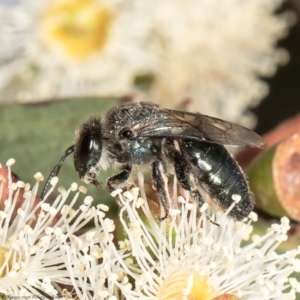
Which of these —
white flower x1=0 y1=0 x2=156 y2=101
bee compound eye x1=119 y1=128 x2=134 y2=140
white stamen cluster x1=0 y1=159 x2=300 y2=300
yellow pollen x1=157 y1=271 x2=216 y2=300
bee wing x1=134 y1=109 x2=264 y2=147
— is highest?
white flower x1=0 y1=0 x2=156 y2=101

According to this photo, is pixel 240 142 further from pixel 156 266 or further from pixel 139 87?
pixel 139 87

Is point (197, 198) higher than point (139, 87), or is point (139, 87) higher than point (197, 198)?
point (139, 87)

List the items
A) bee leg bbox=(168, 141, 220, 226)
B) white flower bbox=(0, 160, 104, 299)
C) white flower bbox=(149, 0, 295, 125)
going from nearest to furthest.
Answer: white flower bbox=(0, 160, 104, 299) < bee leg bbox=(168, 141, 220, 226) < white flower bbox=(149, 0, 295, 125)

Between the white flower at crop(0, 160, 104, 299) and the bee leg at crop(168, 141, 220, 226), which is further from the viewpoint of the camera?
the bee leg at crop(168, 141, 220, 226)

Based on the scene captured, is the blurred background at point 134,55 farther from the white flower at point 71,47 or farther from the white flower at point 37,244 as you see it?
the white flower at point 37,244

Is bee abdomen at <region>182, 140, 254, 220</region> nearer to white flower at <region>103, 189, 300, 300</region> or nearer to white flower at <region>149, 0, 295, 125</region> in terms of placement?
white flower at <region>103, 189, 300, 300</region>

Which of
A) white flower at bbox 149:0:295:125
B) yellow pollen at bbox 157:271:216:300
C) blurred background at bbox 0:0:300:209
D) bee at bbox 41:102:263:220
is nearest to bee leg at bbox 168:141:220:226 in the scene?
bee at bbox 41:102:263:220

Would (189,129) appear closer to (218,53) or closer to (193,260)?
(193,260)

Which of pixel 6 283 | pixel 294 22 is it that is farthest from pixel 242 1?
pixel 6 283

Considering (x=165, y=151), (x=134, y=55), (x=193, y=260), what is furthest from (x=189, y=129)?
(x=134, y=55)
